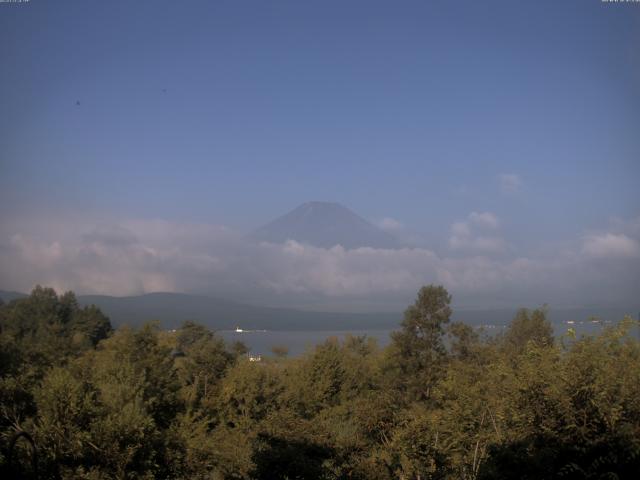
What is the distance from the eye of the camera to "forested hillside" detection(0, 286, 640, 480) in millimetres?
9359

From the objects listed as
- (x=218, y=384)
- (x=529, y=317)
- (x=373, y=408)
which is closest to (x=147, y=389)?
(x=218, y=384)

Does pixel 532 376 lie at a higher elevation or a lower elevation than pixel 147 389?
higher

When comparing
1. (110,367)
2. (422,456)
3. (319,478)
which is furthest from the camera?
(110,367)

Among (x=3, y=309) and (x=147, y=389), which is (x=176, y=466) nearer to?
(x=147, y=389)

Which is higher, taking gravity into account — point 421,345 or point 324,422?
point 421,345

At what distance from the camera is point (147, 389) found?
2445 centimetres

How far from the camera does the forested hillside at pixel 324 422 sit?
936 cm

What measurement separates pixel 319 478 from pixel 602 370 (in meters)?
7.79

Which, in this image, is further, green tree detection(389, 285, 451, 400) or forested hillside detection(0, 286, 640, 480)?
green tree detection(389, 285, 451, 400)

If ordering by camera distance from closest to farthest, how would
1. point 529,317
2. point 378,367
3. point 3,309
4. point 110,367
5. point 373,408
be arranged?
point 373,408 < point 110,367 < point 378,367 < point 529,317 < point 3,309

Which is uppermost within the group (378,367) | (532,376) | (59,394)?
(532,376)

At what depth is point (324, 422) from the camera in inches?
875

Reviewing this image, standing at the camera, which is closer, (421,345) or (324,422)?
(324,422)

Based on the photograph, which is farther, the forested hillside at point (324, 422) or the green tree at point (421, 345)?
the green tree at point (421, 345)
